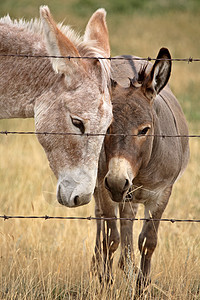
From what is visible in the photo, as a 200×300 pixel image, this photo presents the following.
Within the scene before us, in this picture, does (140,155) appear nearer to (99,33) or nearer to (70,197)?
(70,197)

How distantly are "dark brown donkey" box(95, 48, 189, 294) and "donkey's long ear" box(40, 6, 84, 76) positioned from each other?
62 centimetres

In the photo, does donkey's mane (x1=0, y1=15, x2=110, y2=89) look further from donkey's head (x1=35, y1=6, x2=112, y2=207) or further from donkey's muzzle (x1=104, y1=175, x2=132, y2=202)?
donkey's muzzle (x1=104, y1=175, x2=132, y2=202)

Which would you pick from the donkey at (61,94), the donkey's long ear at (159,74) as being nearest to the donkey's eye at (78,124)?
the donkey at (61,94)

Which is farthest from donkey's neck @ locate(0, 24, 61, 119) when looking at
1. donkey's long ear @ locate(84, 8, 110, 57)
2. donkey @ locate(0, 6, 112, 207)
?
donkey's long ear @ locate(84, 8, 110, 57)

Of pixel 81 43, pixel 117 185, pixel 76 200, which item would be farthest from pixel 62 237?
pixel 81 43

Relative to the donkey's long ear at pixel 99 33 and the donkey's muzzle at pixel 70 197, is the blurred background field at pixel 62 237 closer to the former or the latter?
the donkey's long ear at pixel 99 33

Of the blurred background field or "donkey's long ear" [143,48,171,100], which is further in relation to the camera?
the blurred background field

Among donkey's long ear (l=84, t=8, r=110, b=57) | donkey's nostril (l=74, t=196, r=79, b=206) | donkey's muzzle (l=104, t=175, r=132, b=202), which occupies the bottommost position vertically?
donkey's nostril (l=74, t=196, r=79, b=206)

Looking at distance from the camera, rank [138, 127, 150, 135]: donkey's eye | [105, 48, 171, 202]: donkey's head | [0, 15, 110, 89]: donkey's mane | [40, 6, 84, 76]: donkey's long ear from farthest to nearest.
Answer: [138, 127, 150, 135]: donkey's eye, [105, 48, 171, 202]: donkey's head, [0, 15, 110, 89]: donkey's mane, [40, 6, 84, 76]: donkey's long ear

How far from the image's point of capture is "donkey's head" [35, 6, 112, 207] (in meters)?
2.96

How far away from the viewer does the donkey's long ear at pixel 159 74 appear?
11.5 feet

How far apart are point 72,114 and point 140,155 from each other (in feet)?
2.86

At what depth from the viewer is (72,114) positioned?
3.00 meters

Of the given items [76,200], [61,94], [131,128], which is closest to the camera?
[76,200]
